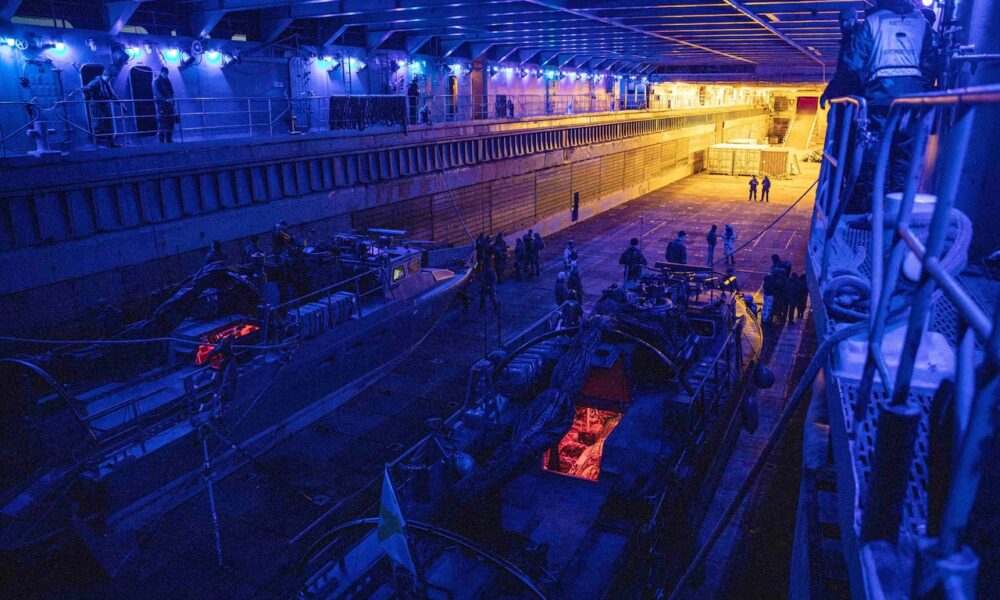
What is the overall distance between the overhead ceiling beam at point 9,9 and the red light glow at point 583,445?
11.6 metres

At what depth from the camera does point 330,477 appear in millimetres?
9391

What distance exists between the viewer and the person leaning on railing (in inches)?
258

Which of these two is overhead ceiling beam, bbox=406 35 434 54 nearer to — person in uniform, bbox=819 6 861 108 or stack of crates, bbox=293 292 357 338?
stack of crates, bbox=293 292 357 338

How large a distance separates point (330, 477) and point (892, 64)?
8.35 m

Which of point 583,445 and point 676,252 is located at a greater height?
point 676,252

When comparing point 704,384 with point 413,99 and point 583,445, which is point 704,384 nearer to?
point 583,445

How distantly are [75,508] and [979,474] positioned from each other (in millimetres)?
8406

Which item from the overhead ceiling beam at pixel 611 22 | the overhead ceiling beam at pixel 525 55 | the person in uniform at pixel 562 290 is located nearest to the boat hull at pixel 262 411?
the person in uniform at pixel 562 290

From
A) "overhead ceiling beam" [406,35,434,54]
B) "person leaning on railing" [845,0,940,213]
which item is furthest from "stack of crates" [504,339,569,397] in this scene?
"overhead ceiling beam" [406,35,434,54]

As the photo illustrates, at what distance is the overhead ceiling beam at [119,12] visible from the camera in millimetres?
12953

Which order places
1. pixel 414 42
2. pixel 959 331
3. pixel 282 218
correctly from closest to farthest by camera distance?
pixel 959 331
pixel 282 218
pixel 414 42

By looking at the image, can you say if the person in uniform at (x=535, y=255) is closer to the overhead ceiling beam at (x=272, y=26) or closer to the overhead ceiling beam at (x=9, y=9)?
the overhead ceiling beam at (x=272, y=26)

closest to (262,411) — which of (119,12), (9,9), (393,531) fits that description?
(393,531)

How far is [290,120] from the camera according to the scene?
16484mm
